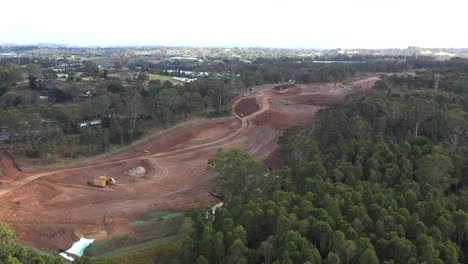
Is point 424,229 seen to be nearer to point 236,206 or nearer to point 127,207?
point 236,206

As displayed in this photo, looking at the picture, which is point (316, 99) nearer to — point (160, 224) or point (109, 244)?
point (160, 224)

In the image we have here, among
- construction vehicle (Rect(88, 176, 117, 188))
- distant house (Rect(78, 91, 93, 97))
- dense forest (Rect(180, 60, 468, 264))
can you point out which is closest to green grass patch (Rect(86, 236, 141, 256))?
dense forest (Rect(180, 60, 468, 264))

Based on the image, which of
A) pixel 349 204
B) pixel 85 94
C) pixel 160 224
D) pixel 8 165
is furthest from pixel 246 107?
pixel 349 204

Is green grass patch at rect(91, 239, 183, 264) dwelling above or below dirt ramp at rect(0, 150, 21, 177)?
below

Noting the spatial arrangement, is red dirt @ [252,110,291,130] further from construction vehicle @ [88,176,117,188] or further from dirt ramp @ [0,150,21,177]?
dirt ramp @ [0,150,21,177]

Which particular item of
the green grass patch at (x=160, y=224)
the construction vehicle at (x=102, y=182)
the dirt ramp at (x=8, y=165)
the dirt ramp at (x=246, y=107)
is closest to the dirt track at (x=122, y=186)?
the dirt ramp at (x=8, y=165)

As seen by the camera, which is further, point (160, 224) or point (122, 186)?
point (122, 186)

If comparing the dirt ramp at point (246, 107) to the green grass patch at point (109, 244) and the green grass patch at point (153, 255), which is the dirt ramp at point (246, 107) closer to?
the green grass patch at point (109, 244)
